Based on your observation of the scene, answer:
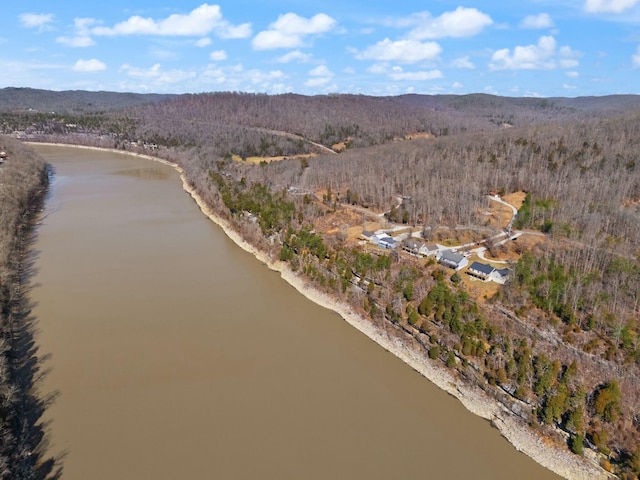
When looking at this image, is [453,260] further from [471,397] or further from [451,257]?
[471,397]

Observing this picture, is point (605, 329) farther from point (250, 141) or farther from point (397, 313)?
point (250, 141)

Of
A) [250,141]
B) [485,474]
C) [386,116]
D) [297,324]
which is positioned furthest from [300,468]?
[386,116]

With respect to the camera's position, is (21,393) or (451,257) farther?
(451,257)

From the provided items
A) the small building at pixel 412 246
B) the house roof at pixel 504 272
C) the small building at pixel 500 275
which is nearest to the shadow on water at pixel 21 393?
the small building at pixel 412 246

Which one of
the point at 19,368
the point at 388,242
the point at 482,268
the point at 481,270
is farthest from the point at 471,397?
the point at 19,368

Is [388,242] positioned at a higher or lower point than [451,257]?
higher

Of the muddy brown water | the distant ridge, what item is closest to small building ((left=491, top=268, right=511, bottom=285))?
the muddy brown water

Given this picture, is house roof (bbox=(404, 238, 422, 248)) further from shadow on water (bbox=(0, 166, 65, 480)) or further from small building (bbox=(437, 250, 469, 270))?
shadow on water (bbox=(0, 166, 65, 480))
